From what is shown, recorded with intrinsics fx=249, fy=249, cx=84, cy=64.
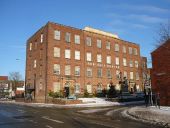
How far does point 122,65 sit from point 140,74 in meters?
8.01

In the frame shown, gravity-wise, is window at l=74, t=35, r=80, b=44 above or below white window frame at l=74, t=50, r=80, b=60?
above

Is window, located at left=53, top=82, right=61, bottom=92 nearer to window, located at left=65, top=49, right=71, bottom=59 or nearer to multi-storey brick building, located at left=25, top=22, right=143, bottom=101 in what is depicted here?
multi-storey brick building, located at left=25, top=22, right=143, bottom=101

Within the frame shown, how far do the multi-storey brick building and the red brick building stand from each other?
2164cm

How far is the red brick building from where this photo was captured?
2725 centimetres

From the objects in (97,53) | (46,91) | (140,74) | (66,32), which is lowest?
(46,91)

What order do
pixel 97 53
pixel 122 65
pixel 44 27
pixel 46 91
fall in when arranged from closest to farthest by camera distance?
pixel 46 91
pixel 44 27
pixel 97 53
pixel 122 65

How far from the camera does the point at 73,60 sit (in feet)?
163

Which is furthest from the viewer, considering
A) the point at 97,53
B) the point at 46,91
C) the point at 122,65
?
the point at 122,65

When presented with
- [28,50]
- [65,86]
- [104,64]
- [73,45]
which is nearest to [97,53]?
A: [104,64]

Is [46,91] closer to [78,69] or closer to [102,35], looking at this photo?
[78,69]

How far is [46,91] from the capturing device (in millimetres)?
44562

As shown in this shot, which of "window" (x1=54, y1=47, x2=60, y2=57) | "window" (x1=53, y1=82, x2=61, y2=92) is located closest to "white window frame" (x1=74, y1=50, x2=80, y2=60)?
"window" (x1=54, y1=47, x2=60, y2=57)

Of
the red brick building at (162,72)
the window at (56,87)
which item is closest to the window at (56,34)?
the window at (56,87)

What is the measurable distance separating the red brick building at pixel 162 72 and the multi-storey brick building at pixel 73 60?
21.6 meters
